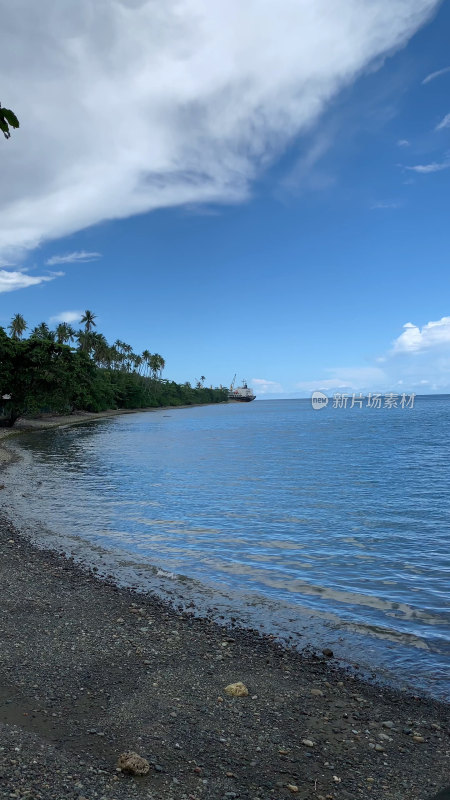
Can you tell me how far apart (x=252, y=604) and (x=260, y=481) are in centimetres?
1957

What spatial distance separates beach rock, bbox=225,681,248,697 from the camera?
6789mm

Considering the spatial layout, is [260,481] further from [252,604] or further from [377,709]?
[377,709]

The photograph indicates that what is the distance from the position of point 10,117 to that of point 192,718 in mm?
6383

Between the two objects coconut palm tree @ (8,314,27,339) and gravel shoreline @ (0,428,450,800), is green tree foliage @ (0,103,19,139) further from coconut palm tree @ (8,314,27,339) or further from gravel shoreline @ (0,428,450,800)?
coconut palm tree @ (8,314,27,339)

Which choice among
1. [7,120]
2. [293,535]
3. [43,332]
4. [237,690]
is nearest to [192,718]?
[237,690]

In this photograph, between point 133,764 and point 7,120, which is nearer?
point 7,120

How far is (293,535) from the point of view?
1736 centimetres

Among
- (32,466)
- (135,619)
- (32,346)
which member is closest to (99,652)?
(135,619)

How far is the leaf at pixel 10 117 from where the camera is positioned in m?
3.27

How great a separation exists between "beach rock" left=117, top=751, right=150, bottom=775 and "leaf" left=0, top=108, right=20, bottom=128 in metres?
5.55


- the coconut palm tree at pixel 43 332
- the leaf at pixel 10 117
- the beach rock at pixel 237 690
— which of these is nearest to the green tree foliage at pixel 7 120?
the leaf at pixel 10 117

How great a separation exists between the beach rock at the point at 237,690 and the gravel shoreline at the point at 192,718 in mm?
95

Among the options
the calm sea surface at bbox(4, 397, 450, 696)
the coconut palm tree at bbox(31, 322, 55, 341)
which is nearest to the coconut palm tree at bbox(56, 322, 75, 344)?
the coconut palm tree at bbox(31, 322, 55, 341)

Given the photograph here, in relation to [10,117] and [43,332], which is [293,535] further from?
[43,332]
